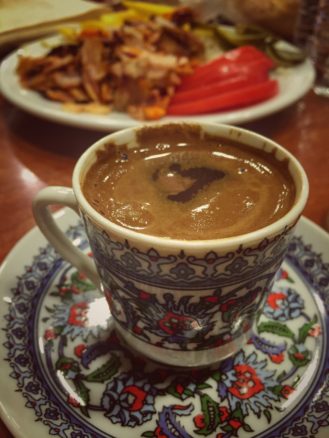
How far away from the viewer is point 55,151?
1.56 m

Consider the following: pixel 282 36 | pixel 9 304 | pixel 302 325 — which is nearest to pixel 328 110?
pixel 282 36

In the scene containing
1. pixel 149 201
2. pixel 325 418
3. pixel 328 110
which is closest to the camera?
pixel 325 418

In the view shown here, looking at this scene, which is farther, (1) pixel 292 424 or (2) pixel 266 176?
(2) pixel 266 176

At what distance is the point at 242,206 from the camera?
30.4 inches

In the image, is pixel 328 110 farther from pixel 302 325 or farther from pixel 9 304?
pixel 9 304

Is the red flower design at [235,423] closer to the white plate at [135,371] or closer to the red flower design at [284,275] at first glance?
the white plate at [135,371]

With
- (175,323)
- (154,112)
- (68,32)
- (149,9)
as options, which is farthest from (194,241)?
(149,9)

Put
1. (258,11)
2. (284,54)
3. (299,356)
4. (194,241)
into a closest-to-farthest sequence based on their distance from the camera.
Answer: (194,241), (299,356), (284,54), (258,11)

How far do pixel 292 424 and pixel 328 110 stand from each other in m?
1.50

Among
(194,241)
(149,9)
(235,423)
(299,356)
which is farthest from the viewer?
(149,9)

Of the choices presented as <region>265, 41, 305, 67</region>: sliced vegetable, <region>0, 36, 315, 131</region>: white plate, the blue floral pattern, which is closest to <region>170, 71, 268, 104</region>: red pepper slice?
<region>0, 36, 315, 131</region>: white plate

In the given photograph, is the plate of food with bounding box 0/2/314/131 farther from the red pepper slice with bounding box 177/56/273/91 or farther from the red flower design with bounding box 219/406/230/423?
the red flower design with bounding box 219/406/230/423

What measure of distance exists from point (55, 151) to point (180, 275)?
106 centimetres

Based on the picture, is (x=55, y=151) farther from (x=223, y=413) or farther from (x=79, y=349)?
(x=223, y=413)
